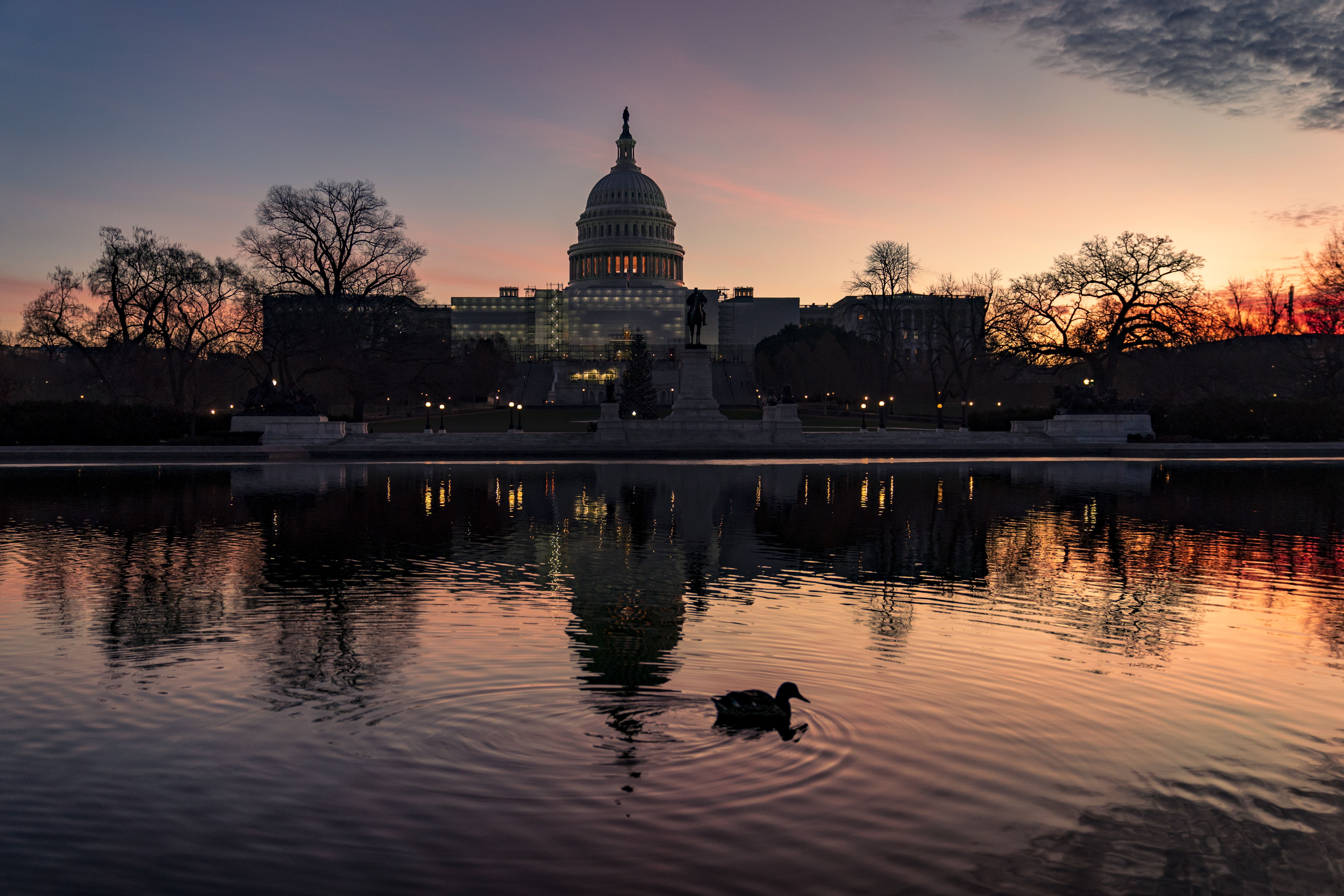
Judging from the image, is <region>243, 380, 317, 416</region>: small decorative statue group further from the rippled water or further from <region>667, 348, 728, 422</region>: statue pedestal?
the rippled water

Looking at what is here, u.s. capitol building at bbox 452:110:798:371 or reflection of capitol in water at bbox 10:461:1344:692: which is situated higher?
u.s. capitol building at bbox 452:110:798:371

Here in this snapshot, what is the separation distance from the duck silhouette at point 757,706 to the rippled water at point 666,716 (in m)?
0.13

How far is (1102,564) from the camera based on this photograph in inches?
689

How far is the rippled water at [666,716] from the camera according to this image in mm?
6430

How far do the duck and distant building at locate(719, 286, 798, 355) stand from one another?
587ft

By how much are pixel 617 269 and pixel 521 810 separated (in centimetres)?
17160

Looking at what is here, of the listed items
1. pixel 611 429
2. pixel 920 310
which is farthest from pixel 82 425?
pixel 920 310

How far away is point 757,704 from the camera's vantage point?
8.75 m

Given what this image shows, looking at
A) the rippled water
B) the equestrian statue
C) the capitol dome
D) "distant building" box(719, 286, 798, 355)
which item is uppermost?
the capitol dome

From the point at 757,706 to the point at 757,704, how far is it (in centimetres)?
1

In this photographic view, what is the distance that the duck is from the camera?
8742mm

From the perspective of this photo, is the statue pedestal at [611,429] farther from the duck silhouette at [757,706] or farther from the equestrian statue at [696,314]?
the duck silhouette at [757,706]

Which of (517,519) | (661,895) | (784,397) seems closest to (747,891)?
(661,895)

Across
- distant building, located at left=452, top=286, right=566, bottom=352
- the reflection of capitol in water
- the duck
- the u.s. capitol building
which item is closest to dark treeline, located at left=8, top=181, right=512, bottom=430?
the reflection of capitol in water
